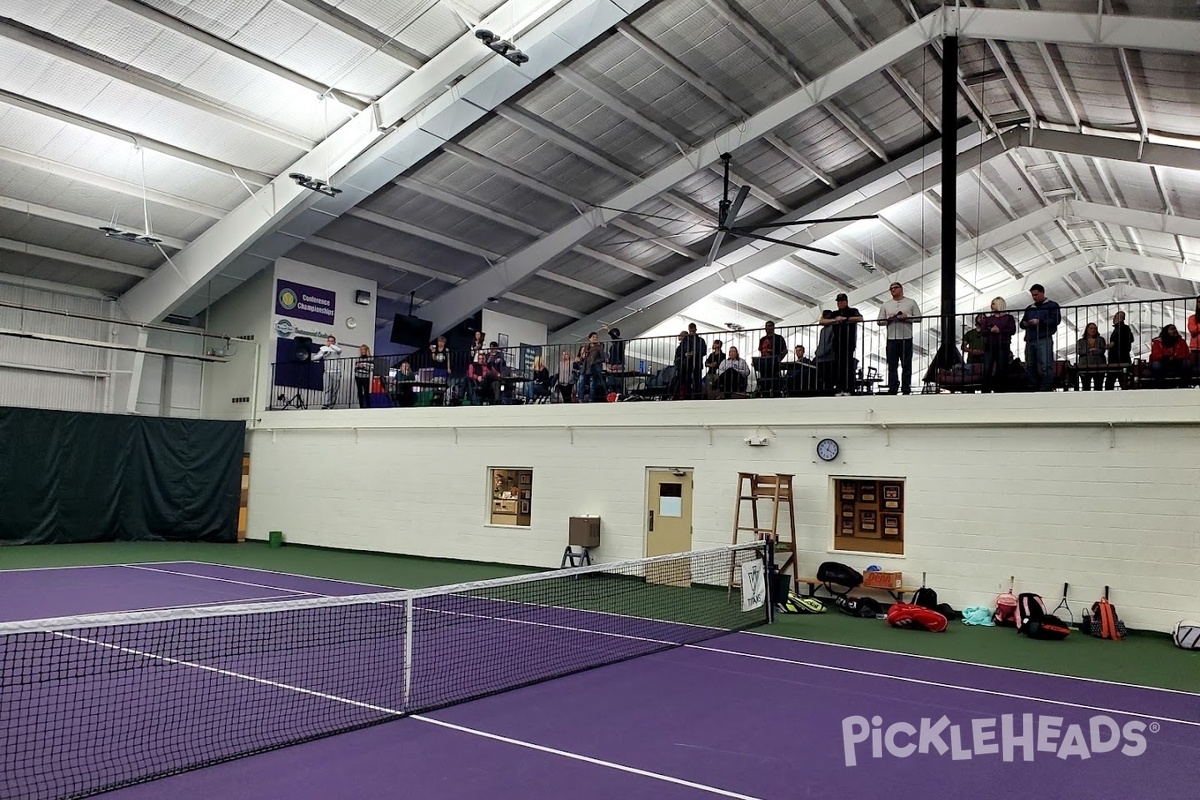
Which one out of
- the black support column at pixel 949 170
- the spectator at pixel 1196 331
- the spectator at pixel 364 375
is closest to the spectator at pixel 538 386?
the spectator at pixel 364 375

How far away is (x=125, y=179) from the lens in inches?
701

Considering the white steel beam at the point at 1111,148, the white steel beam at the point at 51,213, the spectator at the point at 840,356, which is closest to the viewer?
the spectator at the point at 840,356

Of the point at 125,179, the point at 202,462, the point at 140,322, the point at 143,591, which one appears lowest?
the point at 143,591

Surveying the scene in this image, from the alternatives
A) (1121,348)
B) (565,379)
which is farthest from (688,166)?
(1121,348)

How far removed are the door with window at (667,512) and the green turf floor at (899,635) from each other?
9.23 feet

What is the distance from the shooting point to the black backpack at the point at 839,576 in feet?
41.1

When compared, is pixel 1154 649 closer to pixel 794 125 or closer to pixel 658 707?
pixel 658 707

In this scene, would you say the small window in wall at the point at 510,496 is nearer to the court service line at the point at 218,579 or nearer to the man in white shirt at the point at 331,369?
the court service line at the point at 218,579

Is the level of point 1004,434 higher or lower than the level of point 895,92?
lower

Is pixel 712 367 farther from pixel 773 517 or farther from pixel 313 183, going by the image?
pixel 313 183

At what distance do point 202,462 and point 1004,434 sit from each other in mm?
17584

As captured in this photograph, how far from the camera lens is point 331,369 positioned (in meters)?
21.7

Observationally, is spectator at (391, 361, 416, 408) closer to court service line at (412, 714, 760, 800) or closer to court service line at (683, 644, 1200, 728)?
court service line at (683, 644, 1200, 728)

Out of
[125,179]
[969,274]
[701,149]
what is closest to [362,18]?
[125,179]
